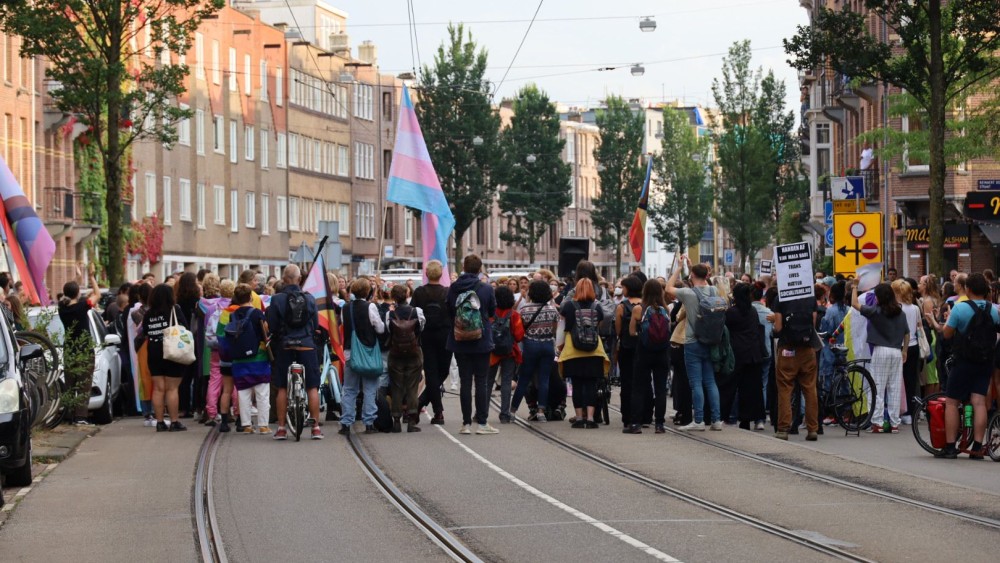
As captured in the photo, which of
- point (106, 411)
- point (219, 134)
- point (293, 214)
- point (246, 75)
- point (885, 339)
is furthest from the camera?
point (293, 214)

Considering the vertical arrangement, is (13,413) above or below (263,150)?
below

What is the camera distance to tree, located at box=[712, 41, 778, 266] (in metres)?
73.4

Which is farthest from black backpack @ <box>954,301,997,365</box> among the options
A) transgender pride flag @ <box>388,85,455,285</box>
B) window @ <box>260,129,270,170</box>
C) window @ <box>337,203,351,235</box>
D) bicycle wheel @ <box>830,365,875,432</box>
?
window @ <box>337,203,351,235</box>

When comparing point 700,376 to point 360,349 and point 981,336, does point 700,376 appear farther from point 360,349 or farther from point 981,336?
point 981,336

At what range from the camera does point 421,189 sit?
2709 cm

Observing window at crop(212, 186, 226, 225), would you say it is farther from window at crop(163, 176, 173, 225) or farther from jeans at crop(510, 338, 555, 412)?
jeans at crop(510, 338, 555, 412)

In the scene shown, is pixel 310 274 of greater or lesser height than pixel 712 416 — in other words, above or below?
above

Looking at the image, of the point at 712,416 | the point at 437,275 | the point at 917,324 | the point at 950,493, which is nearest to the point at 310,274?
the point at 437,275

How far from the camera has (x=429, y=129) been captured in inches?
3263

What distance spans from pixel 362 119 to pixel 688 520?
83998 mm

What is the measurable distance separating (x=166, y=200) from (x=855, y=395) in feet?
158

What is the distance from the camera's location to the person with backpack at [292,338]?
19.2m

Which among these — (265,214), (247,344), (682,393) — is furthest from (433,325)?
(265,214)

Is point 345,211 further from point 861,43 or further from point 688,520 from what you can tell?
point 688,520
